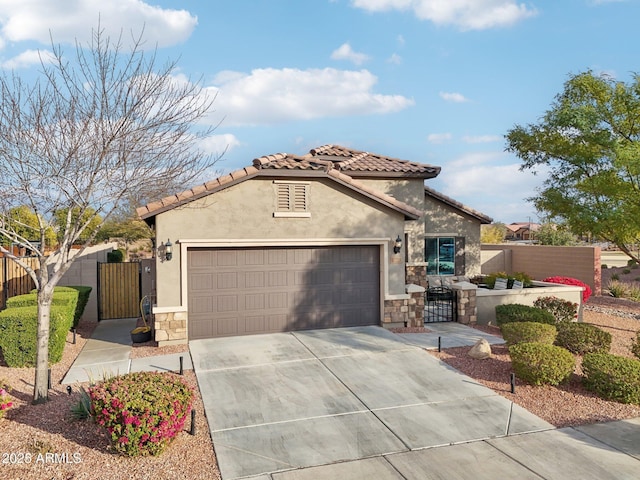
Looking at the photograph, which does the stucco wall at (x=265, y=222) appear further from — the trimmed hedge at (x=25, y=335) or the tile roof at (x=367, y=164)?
the tile roof at (x=367, y=164)

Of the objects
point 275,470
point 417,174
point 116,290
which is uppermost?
point 417,174

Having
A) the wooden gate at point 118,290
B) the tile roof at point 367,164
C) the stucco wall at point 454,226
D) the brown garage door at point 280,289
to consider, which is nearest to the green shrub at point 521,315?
the brown garage door at point 280,289

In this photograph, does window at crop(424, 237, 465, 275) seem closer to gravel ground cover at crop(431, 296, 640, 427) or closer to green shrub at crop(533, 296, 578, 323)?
green shrub at crop(533, 296, 578, 323)

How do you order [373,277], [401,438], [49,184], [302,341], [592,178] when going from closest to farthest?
[401,438], [49,184], [302,341], [373,277], [592,178]

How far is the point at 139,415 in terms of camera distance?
18.1 ft

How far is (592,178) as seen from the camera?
14.8 meters

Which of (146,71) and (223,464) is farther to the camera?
(146,71)

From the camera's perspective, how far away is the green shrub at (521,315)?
12047mm

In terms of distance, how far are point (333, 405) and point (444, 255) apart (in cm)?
1344

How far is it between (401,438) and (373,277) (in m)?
6.86

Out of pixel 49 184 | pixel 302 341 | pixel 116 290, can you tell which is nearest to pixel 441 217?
pixel 302 341

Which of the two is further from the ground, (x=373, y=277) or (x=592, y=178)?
(x=592, y=178)

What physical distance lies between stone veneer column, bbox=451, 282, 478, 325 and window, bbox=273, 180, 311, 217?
18.0 ft

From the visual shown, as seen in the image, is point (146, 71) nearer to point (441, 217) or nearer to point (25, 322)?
point (25, 322)
